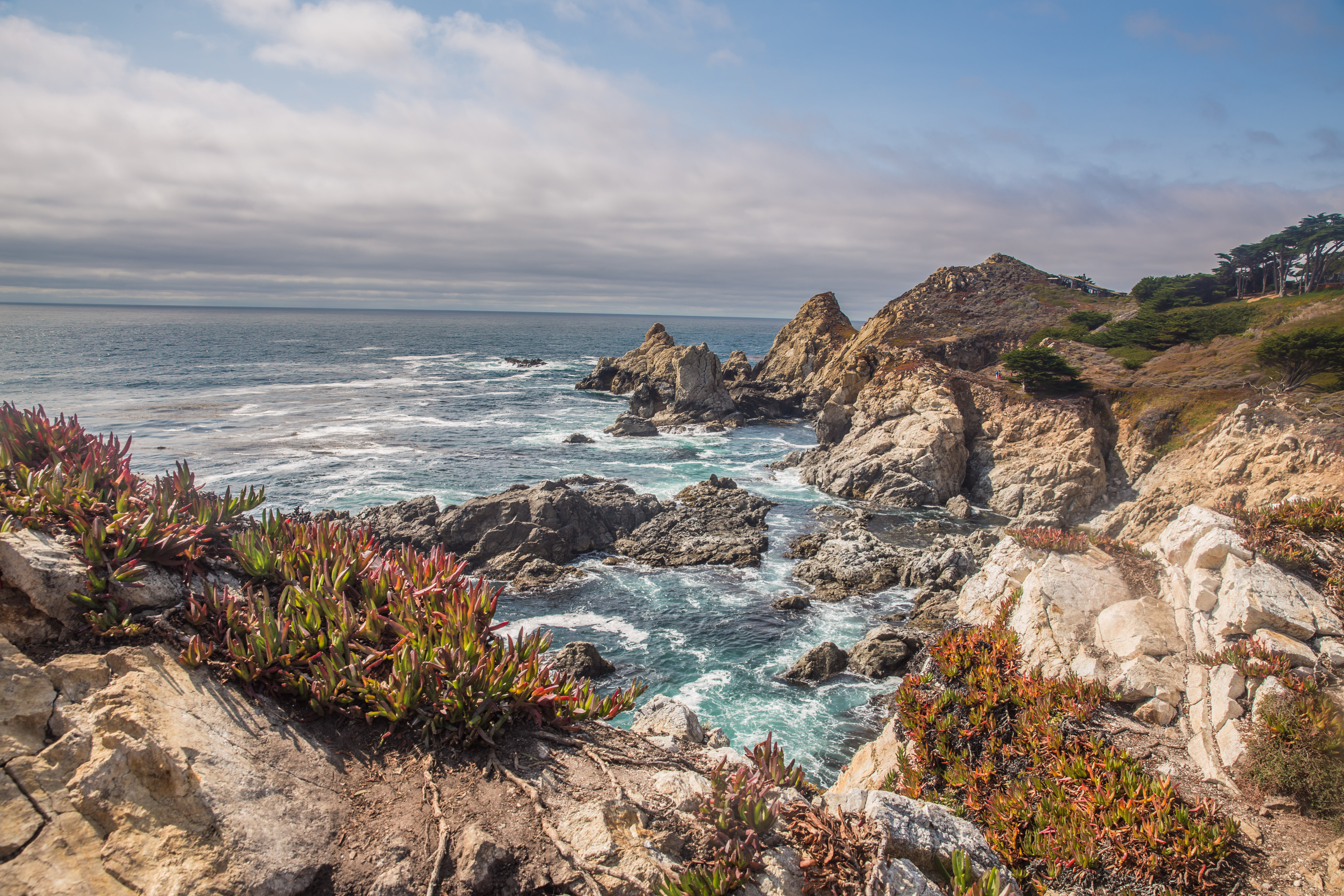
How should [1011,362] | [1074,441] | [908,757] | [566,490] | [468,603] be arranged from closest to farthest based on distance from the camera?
[468,603] → [908,757] → [566,490] → [1074,441] → [1011,362]

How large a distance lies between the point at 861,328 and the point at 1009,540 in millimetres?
55288

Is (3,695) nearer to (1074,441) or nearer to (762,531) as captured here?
(762,531)

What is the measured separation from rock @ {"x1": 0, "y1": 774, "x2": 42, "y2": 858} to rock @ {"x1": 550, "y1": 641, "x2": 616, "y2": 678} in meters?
13.4

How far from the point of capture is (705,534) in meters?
28.6

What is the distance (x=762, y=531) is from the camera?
96.4ft

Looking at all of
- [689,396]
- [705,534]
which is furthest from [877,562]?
[689,396]

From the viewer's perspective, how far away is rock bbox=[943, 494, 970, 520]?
3238 cm

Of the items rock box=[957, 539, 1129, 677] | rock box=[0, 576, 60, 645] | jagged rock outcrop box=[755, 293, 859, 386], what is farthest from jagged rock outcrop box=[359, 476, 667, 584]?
jagged rock outcrop box=[755, 293, 859, 386]

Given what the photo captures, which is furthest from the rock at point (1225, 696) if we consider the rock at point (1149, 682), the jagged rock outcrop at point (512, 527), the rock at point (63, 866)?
the jagged rock outcrop at point (512, 527)

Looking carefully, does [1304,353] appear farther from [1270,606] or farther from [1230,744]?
[1230,744]

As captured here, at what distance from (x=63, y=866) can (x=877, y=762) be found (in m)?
9.91

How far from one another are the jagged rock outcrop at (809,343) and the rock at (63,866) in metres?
68.8

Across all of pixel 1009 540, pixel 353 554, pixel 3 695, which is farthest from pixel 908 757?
pixel 3 695

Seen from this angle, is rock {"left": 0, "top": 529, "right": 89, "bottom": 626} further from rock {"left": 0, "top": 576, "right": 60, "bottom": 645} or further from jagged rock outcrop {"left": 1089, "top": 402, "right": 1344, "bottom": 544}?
jagged rock outcrop {"left": 1089, "top": 402, "right": 1344, "bottom": 544}
